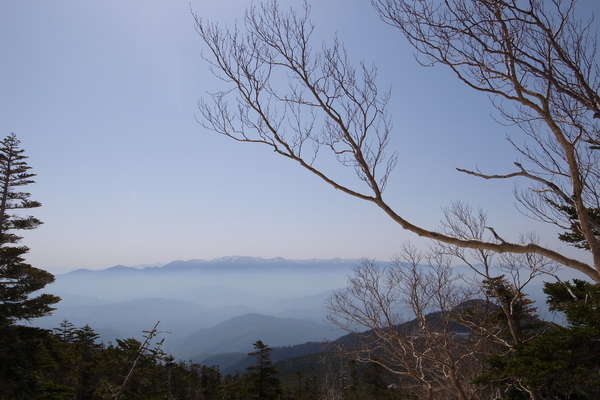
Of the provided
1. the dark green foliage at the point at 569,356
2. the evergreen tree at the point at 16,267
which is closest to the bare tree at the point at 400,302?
the dark green foliage at the point at 569,356

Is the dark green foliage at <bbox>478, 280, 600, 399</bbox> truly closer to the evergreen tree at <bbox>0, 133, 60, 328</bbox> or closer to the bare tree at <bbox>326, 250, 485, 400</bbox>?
the bare tree at <bbox>326, 250, 485, 400</bbox>

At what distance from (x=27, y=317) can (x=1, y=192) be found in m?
3.95

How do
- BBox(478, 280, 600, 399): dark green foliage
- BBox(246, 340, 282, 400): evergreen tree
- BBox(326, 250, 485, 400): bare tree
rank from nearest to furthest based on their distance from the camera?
1. BBox(478, 280, 600, 399): dark green foliage
2. BBox(326, 250, 485, 400): bare tree
3. BBox(246, 340, 282, 400): evergreen tree

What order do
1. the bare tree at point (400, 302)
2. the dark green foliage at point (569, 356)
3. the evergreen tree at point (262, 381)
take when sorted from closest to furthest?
the dark green foliage at point (569, 356), the bare tree at point (400, 302), the evergreen tree at point (262, 381)

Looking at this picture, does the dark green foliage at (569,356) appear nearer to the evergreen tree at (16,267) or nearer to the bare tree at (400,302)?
the bare tree at (400,302)

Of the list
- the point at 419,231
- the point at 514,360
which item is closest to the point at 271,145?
the point at 419,231

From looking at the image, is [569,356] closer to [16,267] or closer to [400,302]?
[400,302]

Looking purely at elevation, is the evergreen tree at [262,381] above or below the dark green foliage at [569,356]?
below

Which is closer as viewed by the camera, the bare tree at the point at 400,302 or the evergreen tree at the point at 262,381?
the bare tree at the point at 400,302

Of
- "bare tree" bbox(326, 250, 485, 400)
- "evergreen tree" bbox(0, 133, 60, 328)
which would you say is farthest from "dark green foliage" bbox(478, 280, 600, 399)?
"evergreen tree" bbox(0, 133, 60, 328)

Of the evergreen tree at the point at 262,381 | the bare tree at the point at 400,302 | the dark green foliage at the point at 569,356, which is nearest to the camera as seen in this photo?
the dark green foliage at the point at 569,356

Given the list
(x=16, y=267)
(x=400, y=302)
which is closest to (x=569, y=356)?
(x=400, y=302)

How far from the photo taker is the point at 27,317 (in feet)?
31.9

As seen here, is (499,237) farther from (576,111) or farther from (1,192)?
(1,192)
